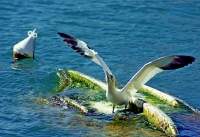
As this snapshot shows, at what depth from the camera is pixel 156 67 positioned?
12.5 m

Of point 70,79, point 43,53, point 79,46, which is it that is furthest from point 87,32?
point 79,46

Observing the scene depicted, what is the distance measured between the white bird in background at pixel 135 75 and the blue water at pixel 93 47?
1.73ft

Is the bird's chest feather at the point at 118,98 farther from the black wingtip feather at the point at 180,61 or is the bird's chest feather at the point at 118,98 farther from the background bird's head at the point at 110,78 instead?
the black wingtip feather at the point at 180,61

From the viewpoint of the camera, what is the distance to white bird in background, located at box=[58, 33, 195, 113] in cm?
1212

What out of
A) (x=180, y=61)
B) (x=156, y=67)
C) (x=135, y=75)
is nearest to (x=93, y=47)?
(x=135, y=75)

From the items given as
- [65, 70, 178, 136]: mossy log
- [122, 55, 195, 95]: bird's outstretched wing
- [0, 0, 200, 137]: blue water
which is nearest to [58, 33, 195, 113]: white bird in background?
[122, 55, 195, 95]: bird's outstretched wing

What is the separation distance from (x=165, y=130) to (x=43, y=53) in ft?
24.1

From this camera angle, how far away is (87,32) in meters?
20.4

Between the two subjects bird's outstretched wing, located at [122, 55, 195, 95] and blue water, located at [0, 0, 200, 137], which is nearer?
bird's outstretched wing, located at [122, 55, 195, 95]

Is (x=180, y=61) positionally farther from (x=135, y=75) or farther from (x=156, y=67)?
(x=135, y=75)

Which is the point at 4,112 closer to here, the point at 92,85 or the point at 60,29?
the point at 92,85

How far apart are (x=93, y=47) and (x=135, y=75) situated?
6.40 metres

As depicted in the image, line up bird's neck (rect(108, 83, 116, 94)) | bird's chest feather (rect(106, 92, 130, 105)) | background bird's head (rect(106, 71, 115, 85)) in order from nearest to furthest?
background bird's head (rect(106, 71, 115, 85)), bird's neck (rect(108, 83, 116, 94)), bird's chest feather (rect(106, 92, 130, 105))

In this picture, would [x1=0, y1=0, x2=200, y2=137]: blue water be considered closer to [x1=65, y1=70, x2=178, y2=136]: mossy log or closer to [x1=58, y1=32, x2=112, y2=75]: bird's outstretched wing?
[x1=65, y1=70, x2=178, y2=136]: mossy log
